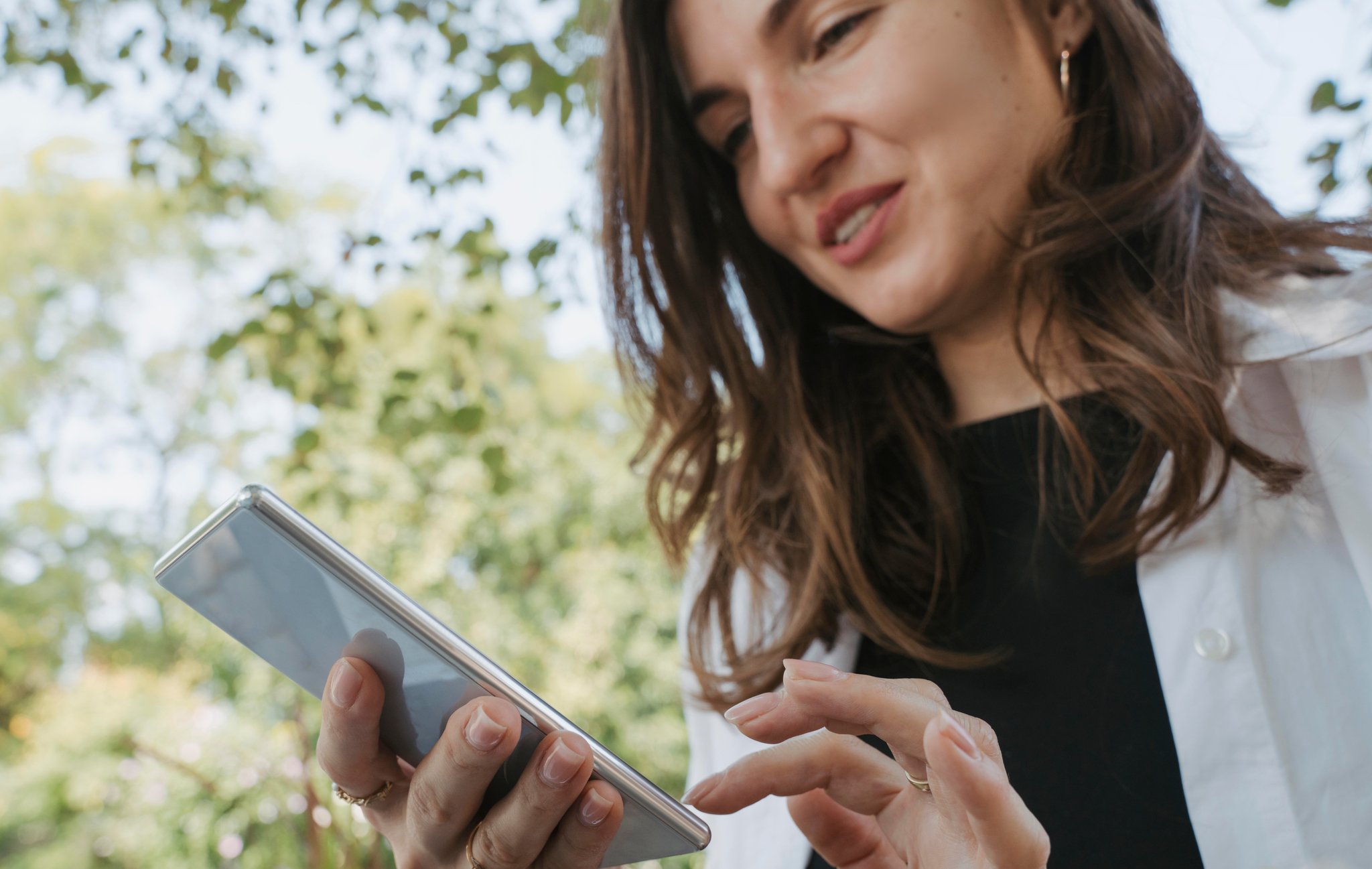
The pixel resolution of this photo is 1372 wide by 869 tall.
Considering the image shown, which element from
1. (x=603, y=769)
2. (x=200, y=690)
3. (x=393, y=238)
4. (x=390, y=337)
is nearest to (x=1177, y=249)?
(x=603, y=769)

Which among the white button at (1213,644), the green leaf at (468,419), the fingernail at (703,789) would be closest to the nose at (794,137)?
the white button at (1213,644)

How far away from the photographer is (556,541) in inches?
402

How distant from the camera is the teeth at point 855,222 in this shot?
1455 millimetres

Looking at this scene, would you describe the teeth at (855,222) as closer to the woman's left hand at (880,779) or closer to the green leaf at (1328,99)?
the woman's left hand at (880,779)

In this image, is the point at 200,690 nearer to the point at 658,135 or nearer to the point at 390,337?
the point at 390,337

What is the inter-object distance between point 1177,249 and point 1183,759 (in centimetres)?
71

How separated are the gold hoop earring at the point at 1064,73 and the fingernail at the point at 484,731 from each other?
124cm

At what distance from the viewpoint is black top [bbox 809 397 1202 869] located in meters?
1.21

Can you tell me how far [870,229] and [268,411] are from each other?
13.0 meters

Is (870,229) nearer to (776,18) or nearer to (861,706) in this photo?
(776,18)

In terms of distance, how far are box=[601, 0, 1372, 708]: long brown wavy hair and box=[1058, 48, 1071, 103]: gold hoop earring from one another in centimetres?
5

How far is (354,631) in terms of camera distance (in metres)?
0.80

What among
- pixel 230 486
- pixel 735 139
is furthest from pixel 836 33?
pixel 230 486

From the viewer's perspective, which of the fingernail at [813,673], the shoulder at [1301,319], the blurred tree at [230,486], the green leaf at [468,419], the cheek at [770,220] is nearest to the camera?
the fingernail at [813,673]
